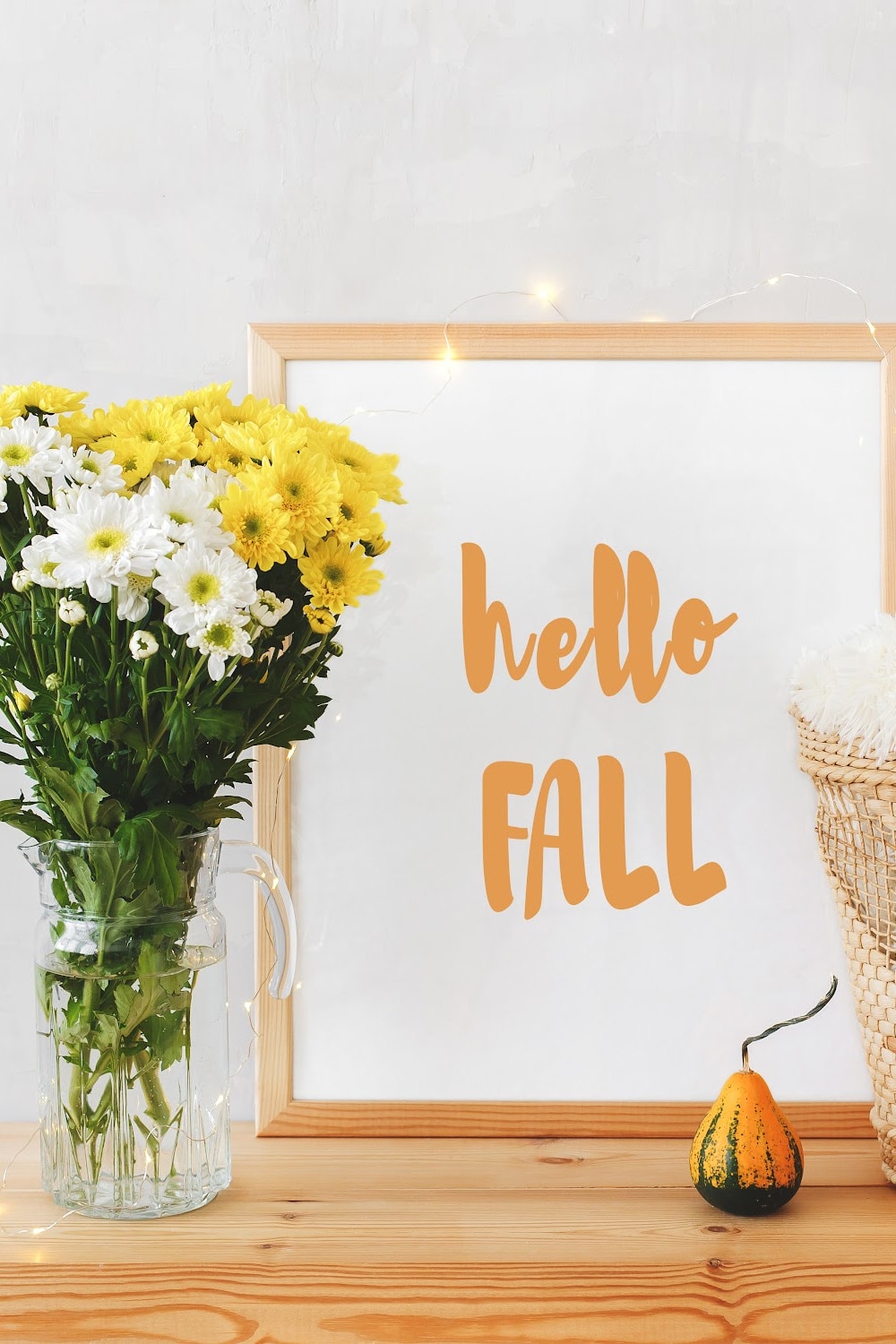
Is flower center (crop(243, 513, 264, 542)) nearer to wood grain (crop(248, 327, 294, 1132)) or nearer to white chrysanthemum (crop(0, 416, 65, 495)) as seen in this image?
white chrysanthemum (crop(0, 416, 65, 495))

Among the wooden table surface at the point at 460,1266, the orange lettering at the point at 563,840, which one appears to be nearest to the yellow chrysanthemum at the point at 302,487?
the orange lettering at the point at 563,840

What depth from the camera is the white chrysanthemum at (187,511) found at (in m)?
0.64

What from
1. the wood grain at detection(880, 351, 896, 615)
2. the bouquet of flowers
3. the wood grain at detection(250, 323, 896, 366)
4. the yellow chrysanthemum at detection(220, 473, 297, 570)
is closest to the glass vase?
the bouquet of flowers

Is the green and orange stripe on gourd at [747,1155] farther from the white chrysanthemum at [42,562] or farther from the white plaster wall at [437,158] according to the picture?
the white chrysanthemum at [42,562]

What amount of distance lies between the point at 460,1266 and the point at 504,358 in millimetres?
687

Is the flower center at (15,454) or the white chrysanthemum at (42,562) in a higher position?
the flower center at (15,454)

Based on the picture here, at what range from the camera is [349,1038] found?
2.87 feet

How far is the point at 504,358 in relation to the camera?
0.87m

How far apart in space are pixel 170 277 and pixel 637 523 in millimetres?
460

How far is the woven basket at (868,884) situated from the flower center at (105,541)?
0.54 metres

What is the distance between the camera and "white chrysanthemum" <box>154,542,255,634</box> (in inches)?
24.2

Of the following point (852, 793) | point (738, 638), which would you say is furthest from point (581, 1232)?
point (738, 638)

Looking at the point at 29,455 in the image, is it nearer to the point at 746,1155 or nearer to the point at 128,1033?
the point at 128,1033

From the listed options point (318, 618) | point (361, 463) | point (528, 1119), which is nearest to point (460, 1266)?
point (528, 1119)
